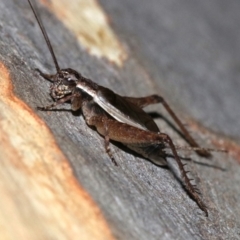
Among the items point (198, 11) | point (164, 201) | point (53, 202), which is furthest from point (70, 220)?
point (198, 11)

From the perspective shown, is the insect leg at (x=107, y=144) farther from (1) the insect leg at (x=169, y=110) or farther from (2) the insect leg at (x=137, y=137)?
(1) the insect leg at (x=169, y=110)

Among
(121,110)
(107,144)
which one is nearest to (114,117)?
(121,110)

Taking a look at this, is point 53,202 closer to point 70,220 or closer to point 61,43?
point 70,220

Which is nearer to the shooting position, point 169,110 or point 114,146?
point 114,146

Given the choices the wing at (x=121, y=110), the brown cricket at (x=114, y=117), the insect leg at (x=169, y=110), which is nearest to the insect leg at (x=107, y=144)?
the brown cricket at (x=114, y=117)

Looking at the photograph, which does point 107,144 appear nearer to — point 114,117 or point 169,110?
point 114,117

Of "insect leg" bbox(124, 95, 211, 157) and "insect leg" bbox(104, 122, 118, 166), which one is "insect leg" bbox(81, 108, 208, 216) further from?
"insect leg" bbox(124, 95, 211, 157)

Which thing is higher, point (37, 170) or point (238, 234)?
point (238, 234)
